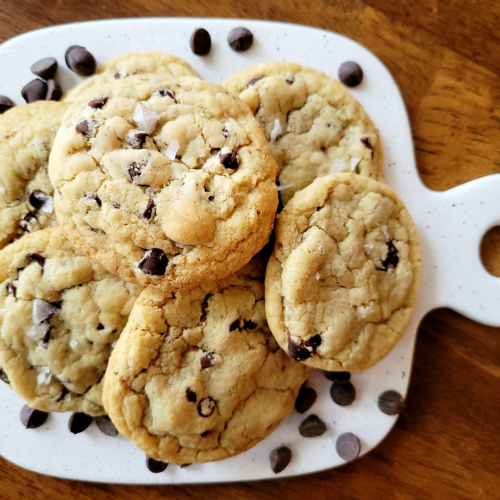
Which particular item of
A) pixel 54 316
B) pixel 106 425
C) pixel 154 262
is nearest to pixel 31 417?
pixel 106 425

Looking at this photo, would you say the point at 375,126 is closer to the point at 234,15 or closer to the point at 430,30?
the point at 430,30

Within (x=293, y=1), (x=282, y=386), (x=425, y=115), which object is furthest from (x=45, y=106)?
(x=425, y=115)

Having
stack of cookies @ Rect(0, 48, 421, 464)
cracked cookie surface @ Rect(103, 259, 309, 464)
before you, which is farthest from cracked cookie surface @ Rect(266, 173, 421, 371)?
cracked cookie surface @ Rect(103, 259, 309, 464)

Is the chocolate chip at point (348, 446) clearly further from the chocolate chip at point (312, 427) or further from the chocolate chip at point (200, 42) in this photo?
the chocolate chip at point (200, 42)

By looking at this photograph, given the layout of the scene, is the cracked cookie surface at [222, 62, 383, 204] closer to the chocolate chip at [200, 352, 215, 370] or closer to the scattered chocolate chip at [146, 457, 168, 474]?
the chocolate chip at [200, 352, 215, 370]

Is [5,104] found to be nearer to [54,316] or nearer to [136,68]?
[136,68]

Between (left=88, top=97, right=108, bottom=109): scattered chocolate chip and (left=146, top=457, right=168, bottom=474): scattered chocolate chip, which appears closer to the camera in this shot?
(left=88, top=97, right=108, bottom=109): scattered chocolate chip
